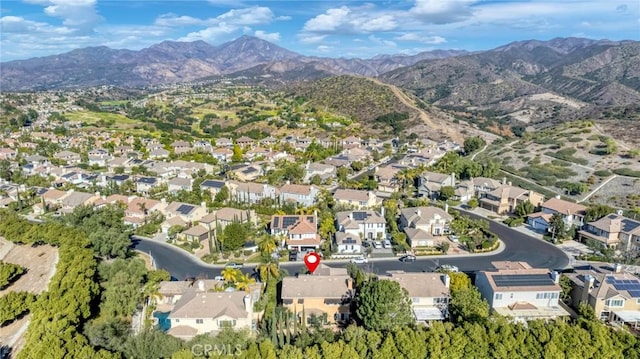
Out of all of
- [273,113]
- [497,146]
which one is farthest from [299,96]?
[497,146]

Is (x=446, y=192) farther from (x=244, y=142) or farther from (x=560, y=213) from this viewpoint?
(x=244, y=142)

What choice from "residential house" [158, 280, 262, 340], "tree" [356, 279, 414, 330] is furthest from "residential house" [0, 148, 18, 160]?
"tree" [356, 279, 414, 330]

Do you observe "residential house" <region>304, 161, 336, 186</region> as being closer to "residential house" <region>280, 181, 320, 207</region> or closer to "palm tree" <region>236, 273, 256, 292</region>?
"residential house" <region>280, 181, 320, 207</region>

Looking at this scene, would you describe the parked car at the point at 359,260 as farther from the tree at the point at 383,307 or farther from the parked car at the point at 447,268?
the tree at the point at 383,307

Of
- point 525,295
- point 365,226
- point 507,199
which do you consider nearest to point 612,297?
point 525,295

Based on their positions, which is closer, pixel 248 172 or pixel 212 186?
pixel 212 186

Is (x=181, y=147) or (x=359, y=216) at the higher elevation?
(x=181, y=147)

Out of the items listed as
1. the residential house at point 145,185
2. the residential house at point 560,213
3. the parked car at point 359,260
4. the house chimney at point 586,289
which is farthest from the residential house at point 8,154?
the house chimney at point 586,289
